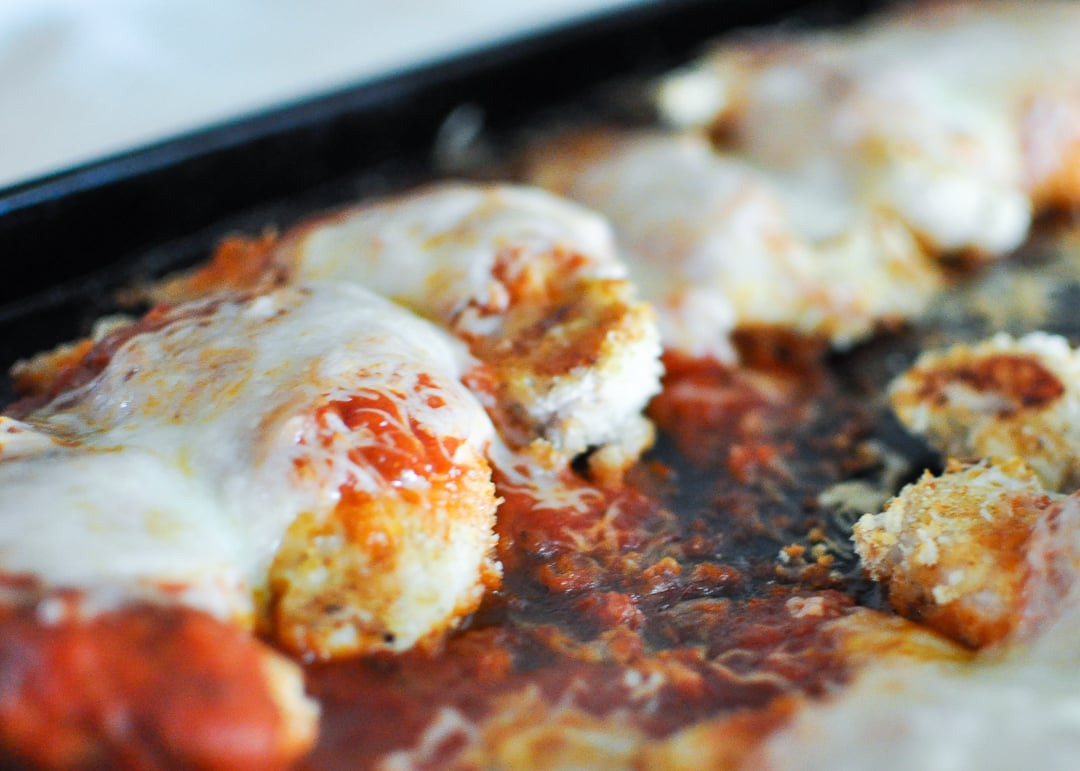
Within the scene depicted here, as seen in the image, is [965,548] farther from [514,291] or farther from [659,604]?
[514,291]

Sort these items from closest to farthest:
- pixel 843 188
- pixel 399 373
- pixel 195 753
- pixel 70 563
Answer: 1. pixel 195 753
2. pixel 70 563
3. pixel 399 373
4. pixel 843 188

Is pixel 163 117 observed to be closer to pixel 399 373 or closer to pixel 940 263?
pixel 399 373

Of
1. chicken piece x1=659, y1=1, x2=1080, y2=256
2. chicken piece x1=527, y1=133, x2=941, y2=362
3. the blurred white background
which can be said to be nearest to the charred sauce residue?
chicken piece x1=527, y1=133, x2=941, y2=362

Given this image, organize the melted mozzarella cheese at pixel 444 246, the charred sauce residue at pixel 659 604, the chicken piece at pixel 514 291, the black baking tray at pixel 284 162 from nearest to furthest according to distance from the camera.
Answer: the charred sauce residue at pixel 659 604, the chicken piece at pixel 514 291, the melted mozzarella cheese at pixel 444 246, the black baking tray at pixel 284 162

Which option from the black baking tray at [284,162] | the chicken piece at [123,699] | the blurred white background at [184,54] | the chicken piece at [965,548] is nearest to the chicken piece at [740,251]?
the black baking tray at [284,162]

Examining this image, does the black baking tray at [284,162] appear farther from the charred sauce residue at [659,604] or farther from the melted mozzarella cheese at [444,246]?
the charred sauce residue at [659,604]

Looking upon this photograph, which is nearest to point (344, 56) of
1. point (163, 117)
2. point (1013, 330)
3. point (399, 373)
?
point (163, 117)

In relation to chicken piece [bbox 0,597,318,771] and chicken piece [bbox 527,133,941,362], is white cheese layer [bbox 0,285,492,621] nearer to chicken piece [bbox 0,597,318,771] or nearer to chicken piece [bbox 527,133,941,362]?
chicken piece [bbox 0,597,318,771]
